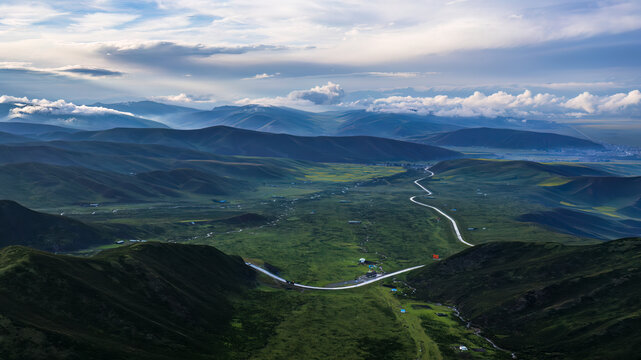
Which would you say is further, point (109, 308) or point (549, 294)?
point (549, 294)

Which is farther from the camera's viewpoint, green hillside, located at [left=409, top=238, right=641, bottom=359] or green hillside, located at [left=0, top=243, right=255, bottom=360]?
green hillside, located at [left=409, top=238, right=641, bottom=359]

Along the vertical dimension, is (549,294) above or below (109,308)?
below

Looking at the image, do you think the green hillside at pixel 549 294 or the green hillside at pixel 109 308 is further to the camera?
the green hillside at pixel 549 294

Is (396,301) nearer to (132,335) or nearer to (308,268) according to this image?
(308,268)

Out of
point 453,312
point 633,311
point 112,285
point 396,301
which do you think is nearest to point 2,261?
point 112,285
